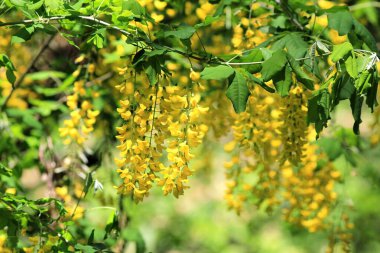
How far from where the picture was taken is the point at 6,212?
7.39 ft

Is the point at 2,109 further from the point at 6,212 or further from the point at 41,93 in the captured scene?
the point at 6,212

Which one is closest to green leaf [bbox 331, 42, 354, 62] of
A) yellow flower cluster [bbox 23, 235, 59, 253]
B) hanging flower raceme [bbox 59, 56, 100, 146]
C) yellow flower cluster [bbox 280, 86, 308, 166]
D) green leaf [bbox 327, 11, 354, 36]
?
green leaf [bbox 327, 11, 354, 36]

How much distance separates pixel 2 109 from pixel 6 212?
124cm

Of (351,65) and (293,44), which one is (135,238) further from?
(351,65)

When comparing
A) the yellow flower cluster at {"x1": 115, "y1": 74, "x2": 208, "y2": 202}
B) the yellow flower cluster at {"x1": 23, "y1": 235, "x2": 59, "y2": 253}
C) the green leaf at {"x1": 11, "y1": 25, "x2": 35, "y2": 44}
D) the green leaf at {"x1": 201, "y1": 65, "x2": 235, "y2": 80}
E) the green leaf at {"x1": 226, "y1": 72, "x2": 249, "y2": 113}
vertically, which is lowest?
the yellow flower cluster at {"x1": 23, "y1": 235, "x2": 59, "y2": 253}

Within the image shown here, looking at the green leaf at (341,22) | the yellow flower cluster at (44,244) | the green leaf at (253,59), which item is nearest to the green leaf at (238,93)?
the green leaf at (253,59)

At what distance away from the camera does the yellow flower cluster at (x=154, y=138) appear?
2.13 meters

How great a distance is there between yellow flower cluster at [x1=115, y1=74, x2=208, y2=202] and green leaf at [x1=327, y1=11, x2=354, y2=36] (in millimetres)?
524

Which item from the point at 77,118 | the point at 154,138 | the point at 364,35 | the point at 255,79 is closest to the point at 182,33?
the point at 255,79

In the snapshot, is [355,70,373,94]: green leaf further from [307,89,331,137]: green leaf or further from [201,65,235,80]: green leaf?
[201,65,235,80]: green leaf

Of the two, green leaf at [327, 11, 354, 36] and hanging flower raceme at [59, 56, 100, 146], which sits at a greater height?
green leaf at [327, 11, 354, 36]

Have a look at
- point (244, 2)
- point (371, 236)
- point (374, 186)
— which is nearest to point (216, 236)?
point (371, 236)

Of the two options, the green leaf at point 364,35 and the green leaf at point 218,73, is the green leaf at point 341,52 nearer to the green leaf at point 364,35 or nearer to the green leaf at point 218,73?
the green leaf at point 218,73

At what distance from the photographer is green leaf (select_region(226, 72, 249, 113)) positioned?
6.31 ft
